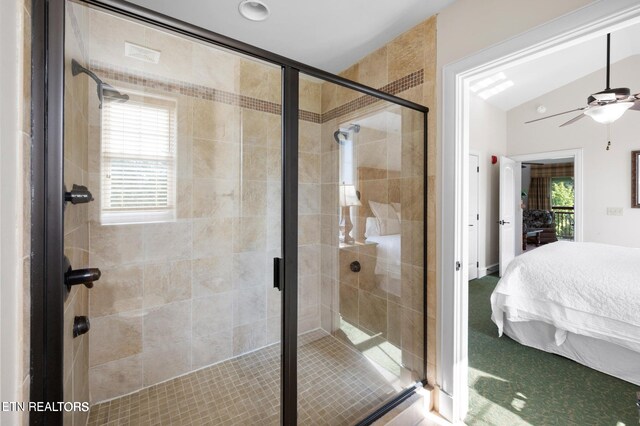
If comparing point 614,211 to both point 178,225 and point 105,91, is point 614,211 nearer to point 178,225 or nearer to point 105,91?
point 178,225

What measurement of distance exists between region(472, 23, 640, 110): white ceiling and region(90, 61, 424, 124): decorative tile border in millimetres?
2015

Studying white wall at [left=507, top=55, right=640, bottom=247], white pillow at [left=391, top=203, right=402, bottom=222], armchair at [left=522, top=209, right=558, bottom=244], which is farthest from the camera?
armchair at [left=522, top=209, right=558, bottom=244]

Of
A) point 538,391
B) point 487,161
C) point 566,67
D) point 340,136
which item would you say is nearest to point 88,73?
point 340,136

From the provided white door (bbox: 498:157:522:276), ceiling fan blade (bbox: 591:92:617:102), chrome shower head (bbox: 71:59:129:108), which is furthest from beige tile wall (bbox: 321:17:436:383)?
white door (bbox: 498:157:522:276)

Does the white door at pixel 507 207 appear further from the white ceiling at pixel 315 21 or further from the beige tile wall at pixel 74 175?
the beige tile wall at pixel 74 175

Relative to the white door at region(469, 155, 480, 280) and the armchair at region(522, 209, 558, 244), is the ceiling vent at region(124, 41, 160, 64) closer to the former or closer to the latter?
the white door at region(469, 155, 480, 280)

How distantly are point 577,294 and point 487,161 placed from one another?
9.91ft

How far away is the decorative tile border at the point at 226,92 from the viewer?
1.47 meters

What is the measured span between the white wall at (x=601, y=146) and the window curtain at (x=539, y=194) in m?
4.55

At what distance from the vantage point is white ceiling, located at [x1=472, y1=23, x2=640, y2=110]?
3164 millimetres

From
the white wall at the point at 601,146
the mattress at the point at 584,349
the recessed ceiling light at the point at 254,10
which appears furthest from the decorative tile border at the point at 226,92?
the white wall at the point at 601,146

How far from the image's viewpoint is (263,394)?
5.43 ft

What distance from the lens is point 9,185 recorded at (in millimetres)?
538

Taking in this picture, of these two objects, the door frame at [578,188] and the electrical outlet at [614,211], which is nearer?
the electrical outlet at [614,211]
